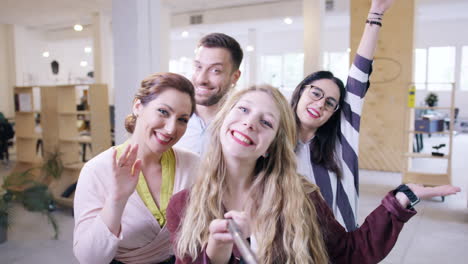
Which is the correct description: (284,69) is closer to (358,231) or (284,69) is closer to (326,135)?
(326,135)

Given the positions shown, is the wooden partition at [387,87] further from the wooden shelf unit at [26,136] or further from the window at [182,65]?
the window at [182,65]

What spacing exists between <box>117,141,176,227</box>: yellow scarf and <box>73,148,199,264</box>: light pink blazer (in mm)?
17

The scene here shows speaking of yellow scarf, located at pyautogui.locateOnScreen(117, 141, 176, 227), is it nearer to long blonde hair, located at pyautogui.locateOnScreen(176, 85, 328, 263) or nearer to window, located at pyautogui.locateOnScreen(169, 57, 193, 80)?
long blonde hair, located at pyautogui.locateOnScreen(176, 85, 328, 263)

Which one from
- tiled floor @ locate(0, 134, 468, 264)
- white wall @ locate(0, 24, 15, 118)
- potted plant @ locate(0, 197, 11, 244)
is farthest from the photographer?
white wall @ locate(0, 24, 15, 118)

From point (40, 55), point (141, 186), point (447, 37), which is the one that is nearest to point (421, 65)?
point (447, 37)

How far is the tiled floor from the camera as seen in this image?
10.8 ft

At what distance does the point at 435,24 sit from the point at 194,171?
43.6ft

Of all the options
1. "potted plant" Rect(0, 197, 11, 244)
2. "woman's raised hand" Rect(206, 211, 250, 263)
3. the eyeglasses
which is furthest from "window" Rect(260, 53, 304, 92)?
"woman's raised hand" Rect(206, 211, 250, 263)

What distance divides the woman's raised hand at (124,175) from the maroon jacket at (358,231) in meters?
0.16

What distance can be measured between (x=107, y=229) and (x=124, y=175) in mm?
162

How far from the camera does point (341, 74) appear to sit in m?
14.0

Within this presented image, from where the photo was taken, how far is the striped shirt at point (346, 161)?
1520 mm

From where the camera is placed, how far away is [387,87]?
627 centimetres

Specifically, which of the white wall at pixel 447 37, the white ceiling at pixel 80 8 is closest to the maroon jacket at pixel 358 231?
the white ceiling at pixel 80 8
